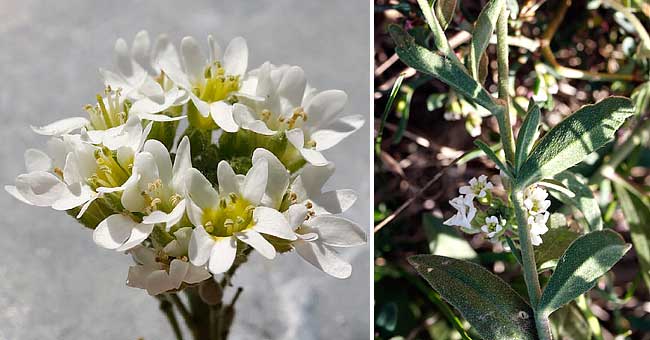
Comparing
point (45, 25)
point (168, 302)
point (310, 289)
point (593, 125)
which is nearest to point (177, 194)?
point (168, 302)

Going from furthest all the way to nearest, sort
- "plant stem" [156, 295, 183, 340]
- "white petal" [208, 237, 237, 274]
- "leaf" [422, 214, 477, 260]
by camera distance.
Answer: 1. "leaf" [422, 214, 477, 260]
2. "plant stem" [156, 295, 183, 340]
3. "white petal" [208, 237, 237, 274]

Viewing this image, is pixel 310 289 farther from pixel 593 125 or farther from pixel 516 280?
pixel 593 125

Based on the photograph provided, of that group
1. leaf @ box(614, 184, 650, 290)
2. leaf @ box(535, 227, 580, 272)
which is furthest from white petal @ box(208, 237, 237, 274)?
leaf @ box(614, 184, 650, 290)

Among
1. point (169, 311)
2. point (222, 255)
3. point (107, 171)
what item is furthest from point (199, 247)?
point (169, 311)

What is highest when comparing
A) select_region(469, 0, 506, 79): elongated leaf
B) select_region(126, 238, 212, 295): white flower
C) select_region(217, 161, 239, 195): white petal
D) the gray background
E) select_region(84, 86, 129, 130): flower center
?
select_region(469, 0, 506, 79): elongated leaf

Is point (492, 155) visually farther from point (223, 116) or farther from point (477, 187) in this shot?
point (223, 116)

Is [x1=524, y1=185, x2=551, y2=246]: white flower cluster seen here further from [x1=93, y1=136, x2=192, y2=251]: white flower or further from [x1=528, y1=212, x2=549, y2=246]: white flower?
[x1=93, y1=136, x2=192, y2=251]: white flower
